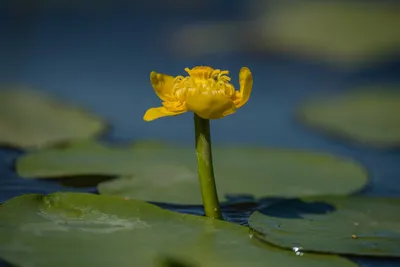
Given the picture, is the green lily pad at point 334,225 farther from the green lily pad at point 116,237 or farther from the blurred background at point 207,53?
the blurred background at point 207,53

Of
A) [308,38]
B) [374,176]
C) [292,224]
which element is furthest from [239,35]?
[292,224]

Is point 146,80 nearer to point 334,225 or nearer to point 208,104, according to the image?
point 334,225

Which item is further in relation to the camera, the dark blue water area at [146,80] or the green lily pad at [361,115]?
the green lily pad at [361,115]

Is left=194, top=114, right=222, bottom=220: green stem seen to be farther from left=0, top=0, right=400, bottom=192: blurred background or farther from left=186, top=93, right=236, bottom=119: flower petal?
left=0, top=0, right=400, bottom=192: blurred background

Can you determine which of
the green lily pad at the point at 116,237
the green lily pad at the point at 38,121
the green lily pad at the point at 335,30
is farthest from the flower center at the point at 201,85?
the green lily pad at the point at 335,30

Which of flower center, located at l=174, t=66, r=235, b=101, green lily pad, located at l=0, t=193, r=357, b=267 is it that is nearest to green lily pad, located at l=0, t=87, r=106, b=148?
green lily pad, located at l=0, t=193, r=357, b=267

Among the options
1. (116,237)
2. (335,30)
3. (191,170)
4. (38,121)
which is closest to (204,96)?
(116,237)
